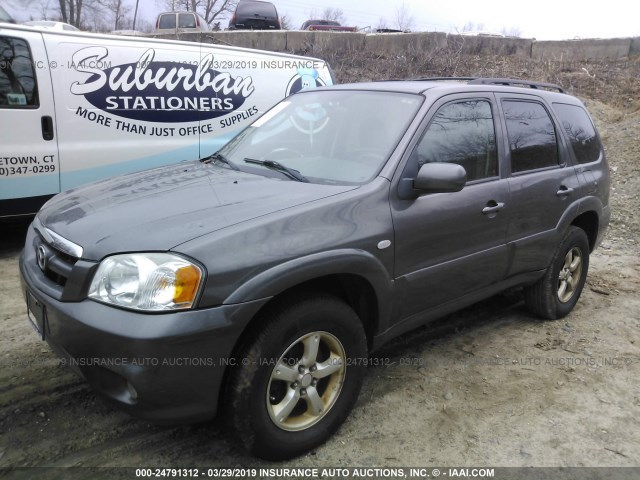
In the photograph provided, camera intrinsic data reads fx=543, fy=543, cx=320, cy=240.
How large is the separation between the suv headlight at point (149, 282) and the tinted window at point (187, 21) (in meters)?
18.9

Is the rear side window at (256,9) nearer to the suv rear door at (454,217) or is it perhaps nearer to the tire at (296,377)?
the suv rear door at (454,217)

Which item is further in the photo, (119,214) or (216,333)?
(119,214)

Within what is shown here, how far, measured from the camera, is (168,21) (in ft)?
64.2

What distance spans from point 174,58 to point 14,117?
5.91 feet

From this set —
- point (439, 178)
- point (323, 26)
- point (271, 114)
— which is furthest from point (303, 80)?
point (323, 26)

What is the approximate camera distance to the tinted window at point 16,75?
5.11 meters

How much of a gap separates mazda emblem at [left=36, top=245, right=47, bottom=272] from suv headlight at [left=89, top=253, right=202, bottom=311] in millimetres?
496

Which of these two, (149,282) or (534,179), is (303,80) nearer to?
(534,179)

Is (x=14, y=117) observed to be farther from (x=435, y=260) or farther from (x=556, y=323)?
(x=556, y=323)

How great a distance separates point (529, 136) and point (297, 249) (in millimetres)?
2302

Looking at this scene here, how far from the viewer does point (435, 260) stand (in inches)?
122

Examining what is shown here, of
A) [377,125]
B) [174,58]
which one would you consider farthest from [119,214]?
[174,58]

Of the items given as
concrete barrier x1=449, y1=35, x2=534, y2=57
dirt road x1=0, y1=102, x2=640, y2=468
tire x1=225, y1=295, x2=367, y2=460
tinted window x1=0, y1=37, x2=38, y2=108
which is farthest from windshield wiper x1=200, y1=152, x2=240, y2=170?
concrete barrier x1=449, y1=35, x2=534, y2=57

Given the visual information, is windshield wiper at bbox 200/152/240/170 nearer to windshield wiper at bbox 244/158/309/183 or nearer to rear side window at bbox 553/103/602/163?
windshield wiper at bbox 244/158/309/183
